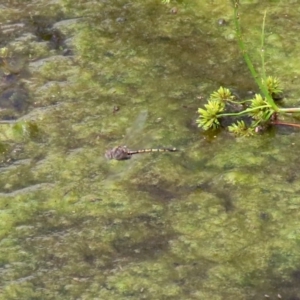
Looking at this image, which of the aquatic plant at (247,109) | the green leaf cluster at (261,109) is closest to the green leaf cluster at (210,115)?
the aquatic plant at (247,109)

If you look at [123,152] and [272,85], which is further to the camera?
[272,85]

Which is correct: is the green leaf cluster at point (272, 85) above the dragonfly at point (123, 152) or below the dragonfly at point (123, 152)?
above

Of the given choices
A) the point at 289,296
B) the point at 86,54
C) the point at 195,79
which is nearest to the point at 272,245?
the point at 289,296

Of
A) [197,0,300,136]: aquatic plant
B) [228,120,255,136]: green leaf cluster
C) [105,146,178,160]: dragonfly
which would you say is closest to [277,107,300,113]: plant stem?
[197,0,300,136]: aquatic plant

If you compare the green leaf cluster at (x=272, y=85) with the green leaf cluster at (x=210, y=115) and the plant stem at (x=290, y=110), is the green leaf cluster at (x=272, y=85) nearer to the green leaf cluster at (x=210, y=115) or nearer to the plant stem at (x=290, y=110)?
the plant stem at (x=290, y=110)

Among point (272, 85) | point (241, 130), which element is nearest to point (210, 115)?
point (241, 130)

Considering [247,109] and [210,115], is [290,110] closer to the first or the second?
[247,109]
